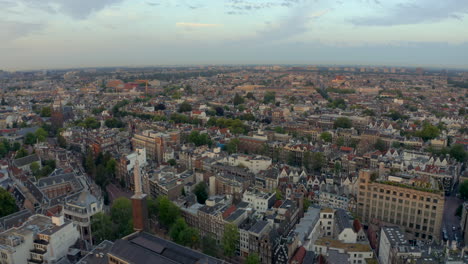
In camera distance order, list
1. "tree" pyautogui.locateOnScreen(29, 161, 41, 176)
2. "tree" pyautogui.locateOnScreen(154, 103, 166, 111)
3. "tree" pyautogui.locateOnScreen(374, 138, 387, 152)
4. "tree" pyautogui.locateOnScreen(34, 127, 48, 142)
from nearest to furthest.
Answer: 1. "tree" pyautogui.locateOnScreen(29, 161, 41, 176)
2. "tree" pyautogui.locateOnScreen(374, 138, 387, 152)
3. "tree" pyautogui.locateOnScreen(34, 127, 48, 142)
4. "tree" pyautogui.locateOnScreen(154, 103, 166, 111)

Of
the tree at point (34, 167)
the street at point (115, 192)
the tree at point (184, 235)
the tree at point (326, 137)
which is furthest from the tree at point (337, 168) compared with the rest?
the tree at point (34, 167)

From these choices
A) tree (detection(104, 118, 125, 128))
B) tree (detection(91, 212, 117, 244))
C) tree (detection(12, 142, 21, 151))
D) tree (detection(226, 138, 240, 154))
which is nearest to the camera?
tree (detection(91, 212, 117, 244))

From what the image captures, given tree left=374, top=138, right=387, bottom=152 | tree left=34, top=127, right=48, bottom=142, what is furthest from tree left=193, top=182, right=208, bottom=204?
tree left=34, top=127, right=48, bottom=142

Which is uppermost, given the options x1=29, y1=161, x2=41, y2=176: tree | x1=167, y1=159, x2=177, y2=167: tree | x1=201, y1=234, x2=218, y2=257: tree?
x1=29, y1=161, x2=41, y2=176: tree

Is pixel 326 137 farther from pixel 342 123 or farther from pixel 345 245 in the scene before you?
pixel 345 245

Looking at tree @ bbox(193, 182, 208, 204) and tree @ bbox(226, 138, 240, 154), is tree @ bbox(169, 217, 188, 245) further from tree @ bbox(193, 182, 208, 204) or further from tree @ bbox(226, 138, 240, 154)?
tree @ bbox(226, 138, 240, 154)

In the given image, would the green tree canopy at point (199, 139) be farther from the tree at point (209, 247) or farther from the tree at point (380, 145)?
the tree at point (209, 247)
